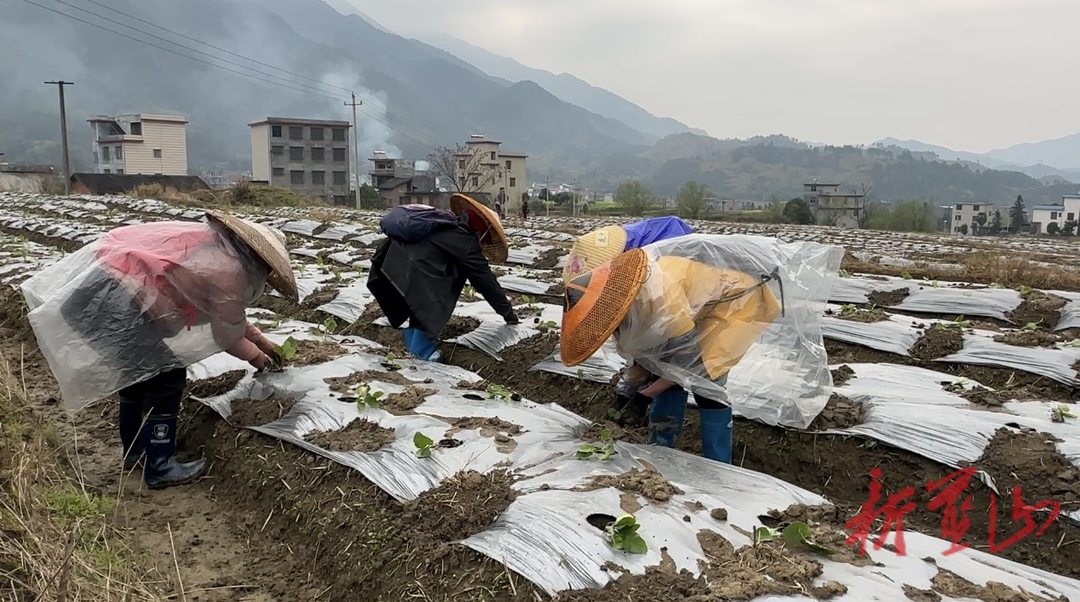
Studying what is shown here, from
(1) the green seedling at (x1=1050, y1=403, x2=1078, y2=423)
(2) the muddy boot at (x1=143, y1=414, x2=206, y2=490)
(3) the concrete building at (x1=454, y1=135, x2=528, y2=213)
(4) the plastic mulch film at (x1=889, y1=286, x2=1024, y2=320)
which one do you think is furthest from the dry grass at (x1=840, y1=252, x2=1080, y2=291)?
(3) the concrete building at (x1=454, y1=135, x2=528, y2=213)

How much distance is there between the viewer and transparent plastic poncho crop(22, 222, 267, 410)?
327cm

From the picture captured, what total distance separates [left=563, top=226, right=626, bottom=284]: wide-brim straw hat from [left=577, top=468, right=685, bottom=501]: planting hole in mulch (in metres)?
1.19

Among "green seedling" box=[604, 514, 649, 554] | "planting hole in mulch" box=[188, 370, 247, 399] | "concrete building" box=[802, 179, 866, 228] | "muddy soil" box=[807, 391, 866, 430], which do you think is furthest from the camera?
"concrete building" box=[802, 179, 866, 228]

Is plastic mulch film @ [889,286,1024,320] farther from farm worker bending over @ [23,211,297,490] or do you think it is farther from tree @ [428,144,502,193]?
tree @ [428,144,502,193]

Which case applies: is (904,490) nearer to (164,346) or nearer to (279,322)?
(164,346)

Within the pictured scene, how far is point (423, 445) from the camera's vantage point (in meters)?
3.09

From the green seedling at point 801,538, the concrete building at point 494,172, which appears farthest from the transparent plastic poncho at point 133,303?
the concrete building at point 494,172

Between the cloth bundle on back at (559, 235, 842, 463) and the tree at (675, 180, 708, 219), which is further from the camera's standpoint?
the tree at (675, 180, 708, 219)

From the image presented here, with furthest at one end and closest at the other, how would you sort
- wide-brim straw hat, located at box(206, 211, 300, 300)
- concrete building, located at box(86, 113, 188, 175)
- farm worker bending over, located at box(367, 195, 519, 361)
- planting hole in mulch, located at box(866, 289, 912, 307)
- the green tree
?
concrete building, located at box(86, 113, 188, 175) → the green tree → planting hole in mulch, located at box(866, 289, 912, 307) → farm worker bending over, located at box(367, 195, 519, 361) → wide-brim straw hat, located at box(206, 211, 300, 300)

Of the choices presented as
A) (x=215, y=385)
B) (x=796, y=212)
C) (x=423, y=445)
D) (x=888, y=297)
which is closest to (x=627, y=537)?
(x=423, y=445)

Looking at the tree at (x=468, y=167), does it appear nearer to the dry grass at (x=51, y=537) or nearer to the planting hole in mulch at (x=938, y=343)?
the planting hole in mulch at (x=938, y=343)

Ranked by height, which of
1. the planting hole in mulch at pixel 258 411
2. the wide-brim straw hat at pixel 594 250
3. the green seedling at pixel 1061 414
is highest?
the wide-brim straw hat at pixel 594 250

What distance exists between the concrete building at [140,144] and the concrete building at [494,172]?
23.4 meters

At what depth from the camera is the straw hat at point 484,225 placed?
490cm
